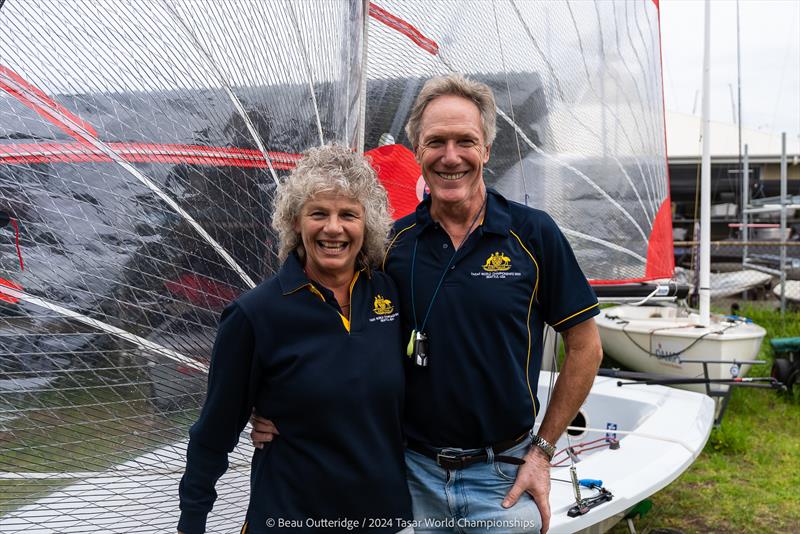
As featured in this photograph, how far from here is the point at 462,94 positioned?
1673 millimetres

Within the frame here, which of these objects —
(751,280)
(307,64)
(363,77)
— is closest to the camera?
(307,64)

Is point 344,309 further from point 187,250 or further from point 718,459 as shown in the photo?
point 718,459

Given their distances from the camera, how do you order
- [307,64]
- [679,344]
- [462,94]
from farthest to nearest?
1. [679,344]
2. [307,64]
3. [462,94]

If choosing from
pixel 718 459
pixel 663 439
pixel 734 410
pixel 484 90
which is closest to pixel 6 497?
pixel 484 90

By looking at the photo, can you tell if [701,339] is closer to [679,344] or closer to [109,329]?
[679,344]

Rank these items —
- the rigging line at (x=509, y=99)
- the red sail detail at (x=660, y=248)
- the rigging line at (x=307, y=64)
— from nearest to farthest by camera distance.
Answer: the rigging line at (x=307, y=64), the rigging line at (x=509, y=99), the red sail detail at (x=660, y=248)

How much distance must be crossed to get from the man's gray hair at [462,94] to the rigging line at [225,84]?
52cm

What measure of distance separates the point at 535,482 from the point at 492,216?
0.65 m

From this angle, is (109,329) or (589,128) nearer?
(109,329)

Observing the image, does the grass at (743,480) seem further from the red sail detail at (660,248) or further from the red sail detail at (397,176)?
the red sail detail at (397,176)

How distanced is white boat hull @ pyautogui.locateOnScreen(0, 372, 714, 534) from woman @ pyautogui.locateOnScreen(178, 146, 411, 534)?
36 cm

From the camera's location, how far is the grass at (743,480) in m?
3.75

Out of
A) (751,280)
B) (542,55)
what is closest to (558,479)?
(542,55)

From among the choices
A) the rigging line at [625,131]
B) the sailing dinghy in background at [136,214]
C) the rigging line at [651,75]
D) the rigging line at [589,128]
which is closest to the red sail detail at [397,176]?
the sailing dinghy in background at [136,214]
